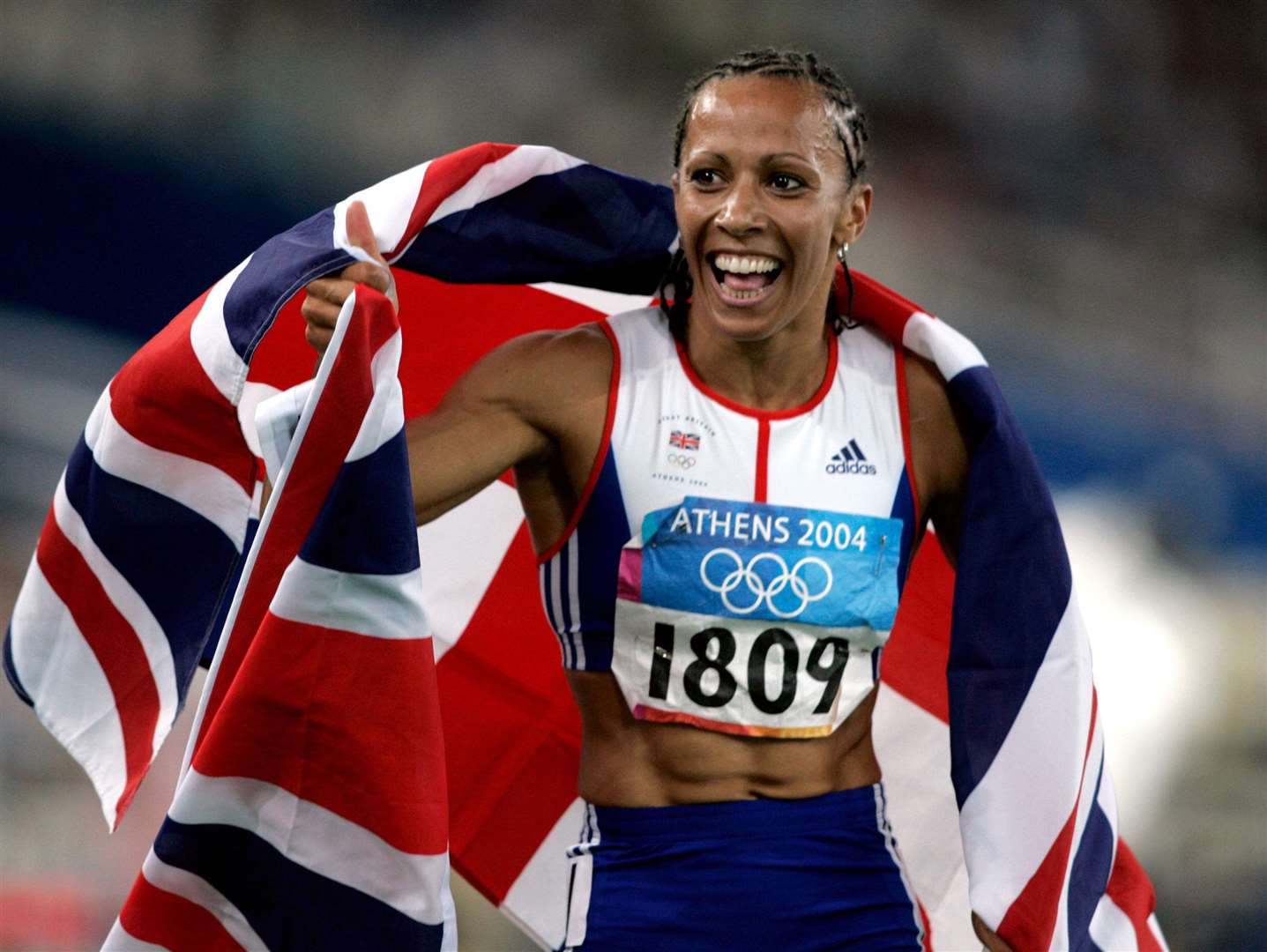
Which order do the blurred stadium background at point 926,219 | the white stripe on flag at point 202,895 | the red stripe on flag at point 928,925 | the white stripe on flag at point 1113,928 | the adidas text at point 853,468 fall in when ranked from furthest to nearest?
the blurred stadium background at point 926,219 → the red stripe on flag at point 928,925 → the white stripe on flag at point 1113,928 → the adidas text at point 853,468 → the white stripe on flag at point 202,895

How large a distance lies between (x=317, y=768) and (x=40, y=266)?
10.0ft

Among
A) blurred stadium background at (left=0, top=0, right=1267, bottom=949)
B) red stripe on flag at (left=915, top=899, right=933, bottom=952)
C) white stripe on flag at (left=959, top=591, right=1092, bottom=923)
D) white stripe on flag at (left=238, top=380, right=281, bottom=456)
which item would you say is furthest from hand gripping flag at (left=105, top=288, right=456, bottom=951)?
blurred stadium background at (left=0, top=0, right=1267, bottom=949)

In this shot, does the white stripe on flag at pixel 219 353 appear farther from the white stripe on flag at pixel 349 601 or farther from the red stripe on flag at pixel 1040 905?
the red stripe on flag at pixel 1040 905

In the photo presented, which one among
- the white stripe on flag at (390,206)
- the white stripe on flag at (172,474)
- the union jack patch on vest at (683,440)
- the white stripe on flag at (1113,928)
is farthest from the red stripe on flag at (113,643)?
the white stripe on flag at (1113,928)

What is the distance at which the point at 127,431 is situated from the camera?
186 cm

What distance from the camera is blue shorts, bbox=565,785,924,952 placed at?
1.74m

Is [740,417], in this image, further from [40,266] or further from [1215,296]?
[1215,296]

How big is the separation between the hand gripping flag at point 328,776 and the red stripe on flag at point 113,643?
1.45 feet

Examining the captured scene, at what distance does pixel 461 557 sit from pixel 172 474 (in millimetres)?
504

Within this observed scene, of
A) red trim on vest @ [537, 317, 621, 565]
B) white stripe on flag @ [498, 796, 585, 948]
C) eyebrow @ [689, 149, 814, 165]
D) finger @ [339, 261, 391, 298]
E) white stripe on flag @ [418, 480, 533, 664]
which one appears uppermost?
eyebrow @ [689, 149, 814, 165]

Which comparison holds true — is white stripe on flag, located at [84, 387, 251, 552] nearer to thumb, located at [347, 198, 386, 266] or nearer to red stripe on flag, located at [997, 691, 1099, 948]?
thumb, located at [347, 198, 386, 266]

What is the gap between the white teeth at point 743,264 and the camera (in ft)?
6.07

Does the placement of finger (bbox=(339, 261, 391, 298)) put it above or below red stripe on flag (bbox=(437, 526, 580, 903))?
above

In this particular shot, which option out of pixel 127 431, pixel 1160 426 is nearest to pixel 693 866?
pixel 127 431
